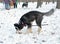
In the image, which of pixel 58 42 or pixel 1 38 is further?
pixel 1 38

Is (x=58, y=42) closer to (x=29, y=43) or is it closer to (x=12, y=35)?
(x=29, y=43)

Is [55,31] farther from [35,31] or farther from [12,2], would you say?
[12,2]

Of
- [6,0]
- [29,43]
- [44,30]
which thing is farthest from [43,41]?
[6,0]

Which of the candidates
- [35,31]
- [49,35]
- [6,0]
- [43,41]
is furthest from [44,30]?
[6,0]

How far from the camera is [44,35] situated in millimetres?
8414

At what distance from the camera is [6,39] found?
26.1 feet

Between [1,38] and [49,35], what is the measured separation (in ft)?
6.01

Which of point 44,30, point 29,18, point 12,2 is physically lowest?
point 12,2

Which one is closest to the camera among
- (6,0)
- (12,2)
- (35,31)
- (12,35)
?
(12,35)

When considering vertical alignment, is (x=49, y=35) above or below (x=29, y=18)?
below

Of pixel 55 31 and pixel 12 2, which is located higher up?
pixel 55 31

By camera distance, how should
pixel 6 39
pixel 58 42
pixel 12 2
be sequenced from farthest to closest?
pixel 12 2
pixel 6 39
pixel 58 42

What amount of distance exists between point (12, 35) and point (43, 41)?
1.60 meters

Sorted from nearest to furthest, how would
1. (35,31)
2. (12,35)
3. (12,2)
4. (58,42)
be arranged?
(58,42) → (12,35) → (35,31) → (12,2)
